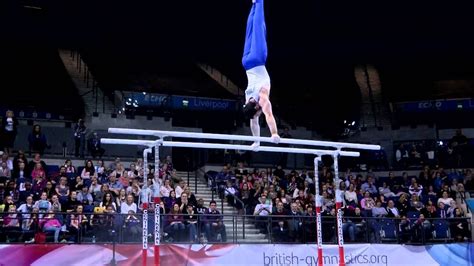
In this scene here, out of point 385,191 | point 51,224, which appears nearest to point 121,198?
point 51,224

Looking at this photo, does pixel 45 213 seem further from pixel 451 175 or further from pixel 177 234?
pixel 451 175

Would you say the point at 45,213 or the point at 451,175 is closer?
the point at 45,213

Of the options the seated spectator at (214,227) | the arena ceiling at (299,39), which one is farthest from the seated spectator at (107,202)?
the arena ceiling at (299,39)

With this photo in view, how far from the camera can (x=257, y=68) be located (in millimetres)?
8070

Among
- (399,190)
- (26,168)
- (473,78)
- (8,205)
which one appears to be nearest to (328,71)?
(473,78)

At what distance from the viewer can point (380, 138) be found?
73.9ft

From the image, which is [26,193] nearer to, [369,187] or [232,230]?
[232,230]

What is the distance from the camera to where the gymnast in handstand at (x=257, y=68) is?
7.92 m

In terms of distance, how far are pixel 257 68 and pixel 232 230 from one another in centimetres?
721

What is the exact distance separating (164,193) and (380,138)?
1125 cm

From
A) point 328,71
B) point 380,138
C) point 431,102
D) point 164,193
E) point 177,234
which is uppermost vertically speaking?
point 328,71

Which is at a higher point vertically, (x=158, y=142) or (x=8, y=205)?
(x=158, y=142)

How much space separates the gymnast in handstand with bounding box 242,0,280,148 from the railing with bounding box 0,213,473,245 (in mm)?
4981

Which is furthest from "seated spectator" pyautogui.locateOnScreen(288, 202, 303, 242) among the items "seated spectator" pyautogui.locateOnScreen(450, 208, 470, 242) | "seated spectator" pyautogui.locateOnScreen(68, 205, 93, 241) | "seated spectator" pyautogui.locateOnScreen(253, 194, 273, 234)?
"seated spectator" pyautogui.locateOnScreen(68, 205, 93, 241)
